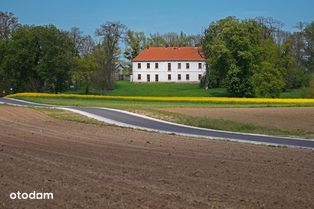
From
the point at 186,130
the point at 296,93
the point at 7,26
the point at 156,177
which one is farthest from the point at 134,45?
the point at 156,177

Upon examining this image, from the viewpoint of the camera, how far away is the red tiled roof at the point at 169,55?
133500 millimetres

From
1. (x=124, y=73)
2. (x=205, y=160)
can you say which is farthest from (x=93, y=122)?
(x=124, y=73)

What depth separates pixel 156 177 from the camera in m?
11.9

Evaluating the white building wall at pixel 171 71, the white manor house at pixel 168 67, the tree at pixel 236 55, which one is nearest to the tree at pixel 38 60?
the tree at pixel 236 55

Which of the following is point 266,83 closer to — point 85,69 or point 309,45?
point 309,45

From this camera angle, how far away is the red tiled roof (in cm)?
13350

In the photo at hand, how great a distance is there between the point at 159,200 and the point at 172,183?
185cm

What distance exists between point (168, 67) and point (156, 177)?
405ft

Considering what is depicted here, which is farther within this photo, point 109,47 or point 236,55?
point 109,47

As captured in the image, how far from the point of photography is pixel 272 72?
89938 millimetres

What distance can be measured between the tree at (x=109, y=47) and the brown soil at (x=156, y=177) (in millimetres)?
92676

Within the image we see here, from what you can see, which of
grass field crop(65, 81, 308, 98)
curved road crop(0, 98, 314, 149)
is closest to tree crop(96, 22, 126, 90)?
grass field crop(65, 81, 308, 98)

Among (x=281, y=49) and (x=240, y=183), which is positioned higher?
(x=281, y=49)

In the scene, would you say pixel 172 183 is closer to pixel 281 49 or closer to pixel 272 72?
pixel 272 72
